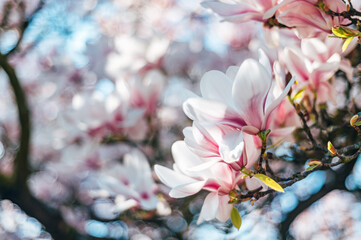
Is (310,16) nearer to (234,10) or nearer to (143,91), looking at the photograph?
(234,10)

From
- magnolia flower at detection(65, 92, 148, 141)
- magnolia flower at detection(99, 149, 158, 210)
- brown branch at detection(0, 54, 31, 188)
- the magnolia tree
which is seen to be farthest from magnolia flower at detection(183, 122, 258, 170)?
brown branch at detection(0, 54, 31, 188)

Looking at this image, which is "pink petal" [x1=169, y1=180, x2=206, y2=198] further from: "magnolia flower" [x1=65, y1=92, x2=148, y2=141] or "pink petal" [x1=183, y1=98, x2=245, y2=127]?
"magnolia flower" [x1=65, y1=92, x2=148, y2=141]

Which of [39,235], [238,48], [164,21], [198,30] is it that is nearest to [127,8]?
[164,21]

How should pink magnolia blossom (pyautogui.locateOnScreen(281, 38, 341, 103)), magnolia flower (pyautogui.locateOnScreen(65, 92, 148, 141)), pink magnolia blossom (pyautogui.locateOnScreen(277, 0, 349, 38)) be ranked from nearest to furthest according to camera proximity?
pink magnolia blossom (pyautogui.locateOnScreen(277, 0, 349, 38)), pink magnolia blossom (pyautogui.locateOnScreen(281, 38, 341, 103)), magnolia flower (pyautogui.locateOnScreen(65, 92, 148, 141))

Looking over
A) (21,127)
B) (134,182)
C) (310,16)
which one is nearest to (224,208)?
(310,16)

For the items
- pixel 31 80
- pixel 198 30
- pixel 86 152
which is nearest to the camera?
pixel 86 152

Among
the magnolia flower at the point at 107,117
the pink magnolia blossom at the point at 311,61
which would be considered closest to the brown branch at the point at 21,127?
the magnolia flower at the point at 107,117

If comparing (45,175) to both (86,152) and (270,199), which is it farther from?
(270,199)
